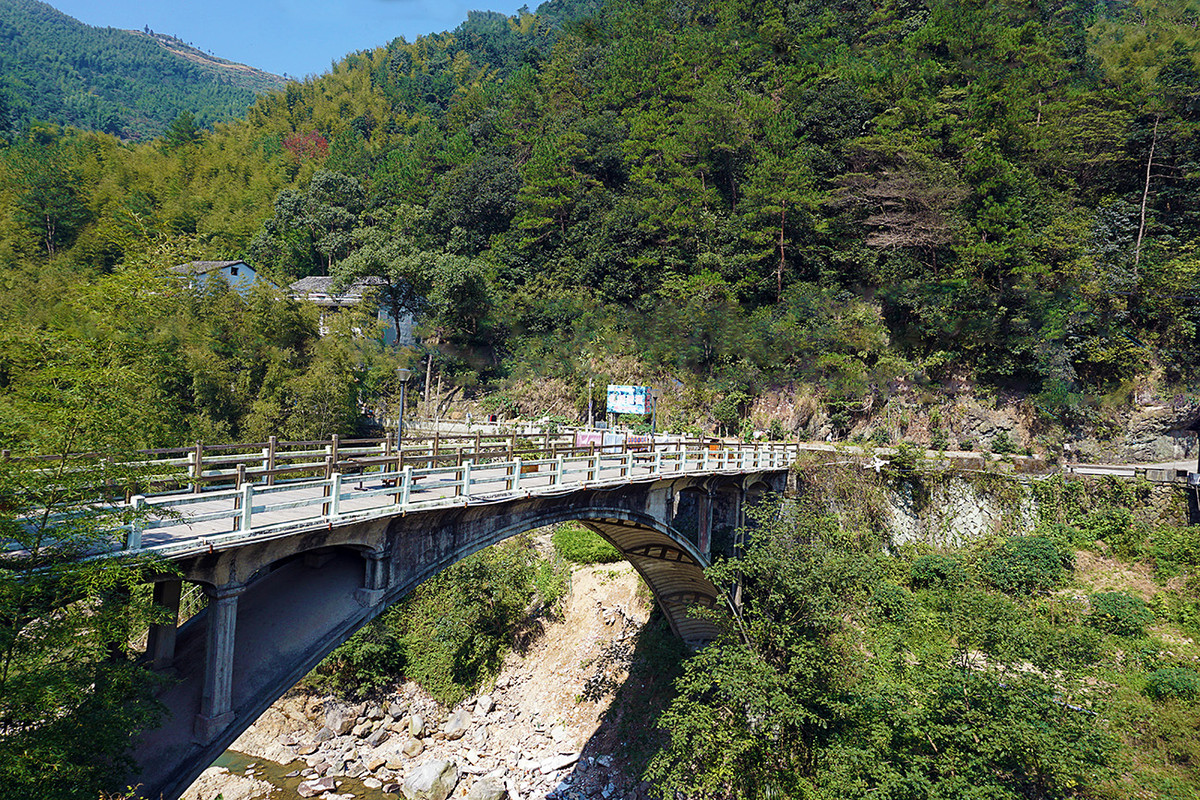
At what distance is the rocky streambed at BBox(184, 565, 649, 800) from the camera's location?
1947 cm

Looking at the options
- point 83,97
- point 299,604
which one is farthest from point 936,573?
point 83,97

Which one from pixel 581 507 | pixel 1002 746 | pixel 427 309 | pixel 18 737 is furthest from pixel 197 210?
pixel 1002 746

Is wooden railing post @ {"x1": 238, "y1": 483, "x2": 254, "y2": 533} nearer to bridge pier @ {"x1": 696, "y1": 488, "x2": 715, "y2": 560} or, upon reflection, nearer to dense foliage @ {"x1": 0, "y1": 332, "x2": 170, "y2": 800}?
dense foliage @ {"x1": 0, "y1": 332, "x2": 170, "y2": 800}

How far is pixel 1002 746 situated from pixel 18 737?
1655 centimetres

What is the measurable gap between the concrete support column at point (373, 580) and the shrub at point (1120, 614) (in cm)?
2139

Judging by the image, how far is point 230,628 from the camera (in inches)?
286

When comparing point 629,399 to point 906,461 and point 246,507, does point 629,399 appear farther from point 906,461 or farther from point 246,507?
point 246,507

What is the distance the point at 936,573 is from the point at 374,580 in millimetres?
20451

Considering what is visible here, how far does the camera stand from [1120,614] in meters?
18.7

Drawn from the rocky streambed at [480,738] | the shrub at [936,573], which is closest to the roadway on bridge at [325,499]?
the rocky streambed at [480,738]

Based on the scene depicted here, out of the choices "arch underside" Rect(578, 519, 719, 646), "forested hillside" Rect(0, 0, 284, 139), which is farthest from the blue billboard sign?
"forested hillside" Rect(0, 0, 284, 139)

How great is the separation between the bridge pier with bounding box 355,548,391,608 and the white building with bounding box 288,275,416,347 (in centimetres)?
3237

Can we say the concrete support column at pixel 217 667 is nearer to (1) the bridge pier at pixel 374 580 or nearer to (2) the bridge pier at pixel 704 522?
(1) the bridge pier at pixel 374 580

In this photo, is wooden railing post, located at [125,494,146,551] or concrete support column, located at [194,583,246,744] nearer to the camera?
wooden railing post, located at [125,494,146,551]
